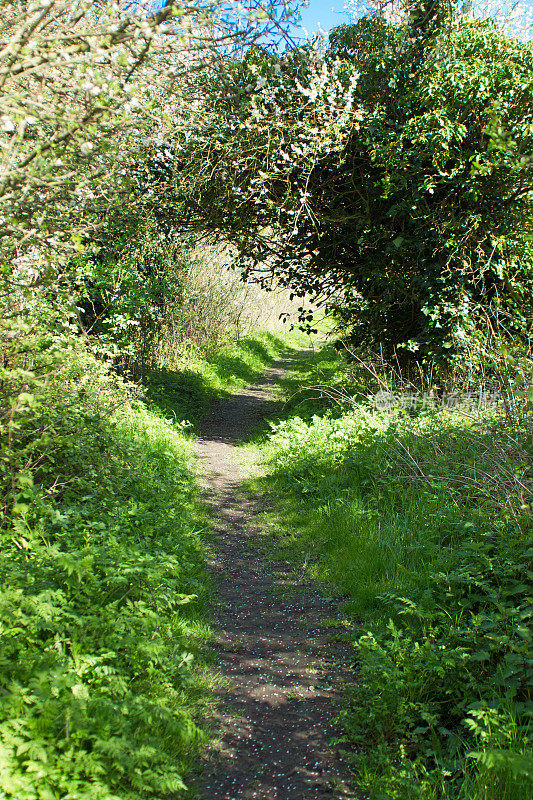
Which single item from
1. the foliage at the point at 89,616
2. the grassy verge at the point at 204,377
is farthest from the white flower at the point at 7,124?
the grassy verge at the point at 204,377

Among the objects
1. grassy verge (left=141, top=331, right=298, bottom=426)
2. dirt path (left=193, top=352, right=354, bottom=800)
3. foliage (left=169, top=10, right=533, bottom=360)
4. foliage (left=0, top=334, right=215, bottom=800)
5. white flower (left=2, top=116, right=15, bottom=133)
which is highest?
foliage (left=169, top=10, right=533, bottom=360)

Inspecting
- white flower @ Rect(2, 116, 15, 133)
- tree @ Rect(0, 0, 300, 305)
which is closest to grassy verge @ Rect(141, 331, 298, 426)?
tree @ Rect(0, 0, 300, 305)

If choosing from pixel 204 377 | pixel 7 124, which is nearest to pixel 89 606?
pixel 7 124

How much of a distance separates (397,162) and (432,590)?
21.4 feet

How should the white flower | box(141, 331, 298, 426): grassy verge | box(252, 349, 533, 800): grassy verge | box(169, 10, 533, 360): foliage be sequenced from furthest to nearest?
1. box(141, 331, 298, 426): grassy verge
2. box(169, 10, 533, 360): foliage
3. the white flower
4. box(252, 349, 533, 800): grassy verge

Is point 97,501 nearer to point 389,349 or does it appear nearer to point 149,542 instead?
point 149,542

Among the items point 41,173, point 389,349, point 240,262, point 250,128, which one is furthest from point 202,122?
point 41,173

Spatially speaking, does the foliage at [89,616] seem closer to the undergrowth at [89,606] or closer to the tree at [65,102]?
the undergrowth at [89,606]

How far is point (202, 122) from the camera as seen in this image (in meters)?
8.37

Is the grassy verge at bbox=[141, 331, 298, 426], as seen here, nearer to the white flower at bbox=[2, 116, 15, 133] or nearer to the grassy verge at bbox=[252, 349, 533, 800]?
the grassy verge at bbox=[252, 349, 533, 800]

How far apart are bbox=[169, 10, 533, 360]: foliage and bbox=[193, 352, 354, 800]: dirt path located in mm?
5068

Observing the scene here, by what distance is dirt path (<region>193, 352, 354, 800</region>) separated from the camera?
9.29ft

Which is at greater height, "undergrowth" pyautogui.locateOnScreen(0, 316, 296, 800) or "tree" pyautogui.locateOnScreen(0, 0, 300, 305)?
"tree" pyautogui.locateOnScreen(0, 0, 300, 305)

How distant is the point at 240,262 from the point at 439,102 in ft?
14.5
